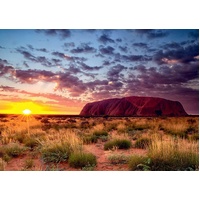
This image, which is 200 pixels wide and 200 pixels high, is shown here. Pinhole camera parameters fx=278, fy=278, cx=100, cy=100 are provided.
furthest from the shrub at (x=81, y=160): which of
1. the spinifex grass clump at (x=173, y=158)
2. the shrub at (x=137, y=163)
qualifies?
the spinifex grass clump at (x=173, y=158)

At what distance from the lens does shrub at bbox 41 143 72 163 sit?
6.01 meters

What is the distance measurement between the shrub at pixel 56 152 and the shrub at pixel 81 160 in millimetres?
337

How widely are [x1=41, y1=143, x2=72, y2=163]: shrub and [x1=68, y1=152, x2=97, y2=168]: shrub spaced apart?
337mm

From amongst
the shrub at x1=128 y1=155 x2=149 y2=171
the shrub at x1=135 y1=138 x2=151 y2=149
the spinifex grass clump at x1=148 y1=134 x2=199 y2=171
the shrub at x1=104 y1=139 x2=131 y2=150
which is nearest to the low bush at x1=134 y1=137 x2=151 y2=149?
the shrub at x1=135 y1=138 x2=151 y2=149

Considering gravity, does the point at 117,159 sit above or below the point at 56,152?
below

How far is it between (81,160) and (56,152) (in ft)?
2.87

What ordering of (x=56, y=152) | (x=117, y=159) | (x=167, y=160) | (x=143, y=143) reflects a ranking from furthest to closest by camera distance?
(x=143, y=143) < (x=56, y=152) < (x=117, y=159) < (x=167, y=160)

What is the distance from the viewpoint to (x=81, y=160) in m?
5.63

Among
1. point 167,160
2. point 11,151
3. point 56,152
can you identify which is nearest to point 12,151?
point 11,151

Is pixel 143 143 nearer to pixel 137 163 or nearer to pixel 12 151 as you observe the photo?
pixel 137 163

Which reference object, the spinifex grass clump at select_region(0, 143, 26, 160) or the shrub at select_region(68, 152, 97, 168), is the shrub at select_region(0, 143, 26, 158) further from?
the shrub at select_region(68, 152, 97, 168)
